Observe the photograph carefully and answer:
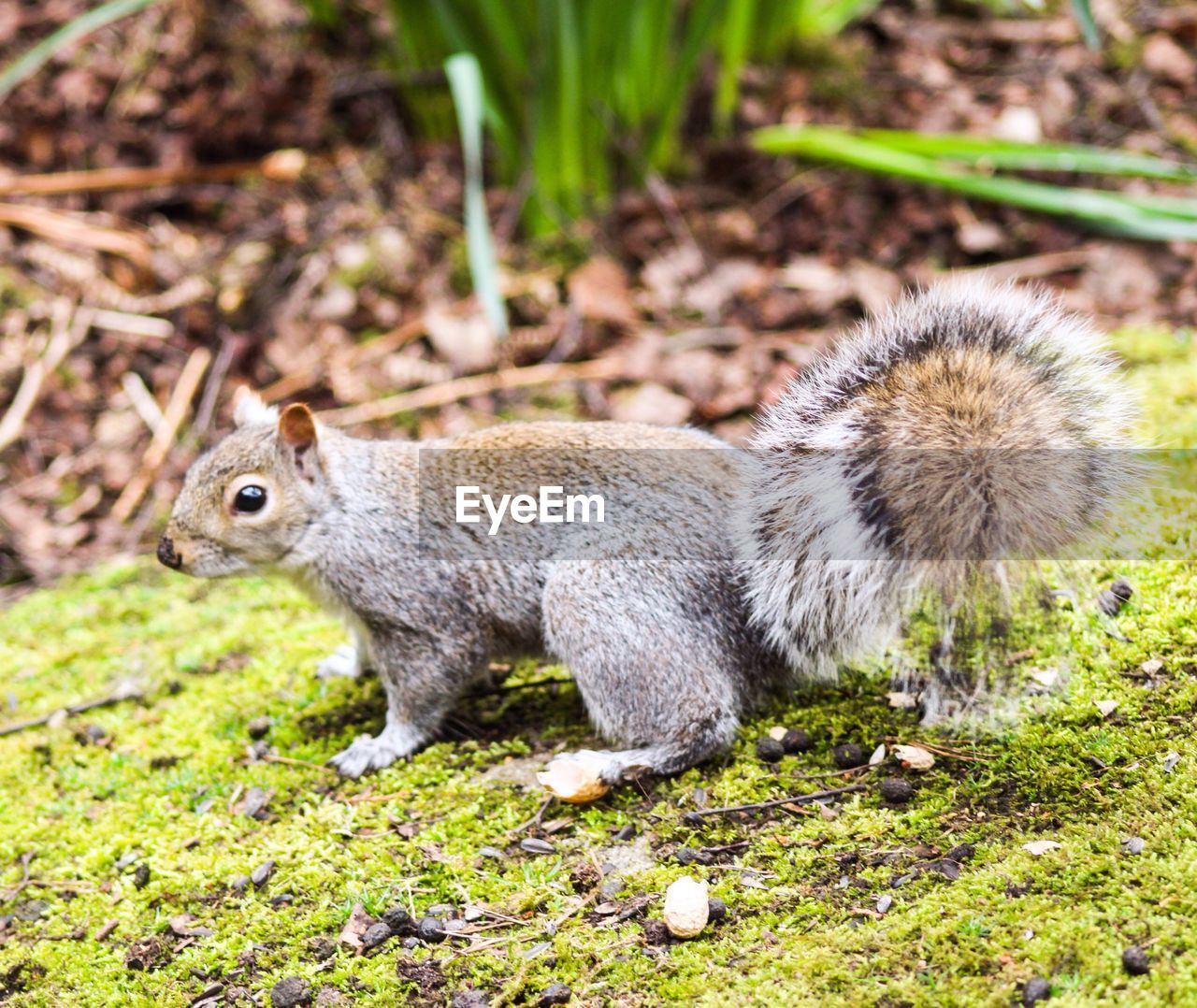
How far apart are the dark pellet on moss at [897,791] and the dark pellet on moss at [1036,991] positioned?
51cm

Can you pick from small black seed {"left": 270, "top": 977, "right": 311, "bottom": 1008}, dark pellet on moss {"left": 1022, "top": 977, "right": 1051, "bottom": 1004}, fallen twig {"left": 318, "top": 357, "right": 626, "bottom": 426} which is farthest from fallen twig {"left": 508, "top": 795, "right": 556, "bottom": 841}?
fallen twig {"left": 318, "top": 357, "right": 626, "bottom": 426}

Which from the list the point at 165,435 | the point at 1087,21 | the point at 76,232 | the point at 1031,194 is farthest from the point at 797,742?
the point at 76,232

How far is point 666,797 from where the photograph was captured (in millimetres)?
2250

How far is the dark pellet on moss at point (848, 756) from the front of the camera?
222 cm

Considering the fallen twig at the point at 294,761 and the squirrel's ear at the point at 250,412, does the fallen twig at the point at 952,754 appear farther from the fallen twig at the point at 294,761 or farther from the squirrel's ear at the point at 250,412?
the squirrel's ear at the point at 250,412

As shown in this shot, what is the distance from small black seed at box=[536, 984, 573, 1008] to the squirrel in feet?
1.77

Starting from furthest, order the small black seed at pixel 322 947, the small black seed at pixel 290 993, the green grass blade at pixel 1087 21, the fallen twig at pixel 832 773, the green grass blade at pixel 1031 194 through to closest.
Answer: the green grass blade at pixel 1031 194 → the green grass blade at pixel 1087 21 → the fallen twig at pixel 832 773 → the small black seed at pixel 322 947 → the small black seed at pixel 290 993

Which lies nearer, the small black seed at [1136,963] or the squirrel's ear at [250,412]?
the small black seed at [1136,963]

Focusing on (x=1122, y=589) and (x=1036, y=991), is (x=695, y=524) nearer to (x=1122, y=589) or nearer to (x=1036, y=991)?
(x=1122, y=589)

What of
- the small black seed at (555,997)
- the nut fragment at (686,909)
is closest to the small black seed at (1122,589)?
the nut fragment at (686,909)

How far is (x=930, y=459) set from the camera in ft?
6.44

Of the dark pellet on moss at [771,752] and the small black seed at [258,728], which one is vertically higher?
the dark pellet on moss at [771,752]

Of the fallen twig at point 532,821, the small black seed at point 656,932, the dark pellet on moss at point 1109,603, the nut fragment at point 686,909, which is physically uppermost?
the dark pellet on moss at point 1109,603

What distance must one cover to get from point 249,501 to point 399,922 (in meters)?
1.11
